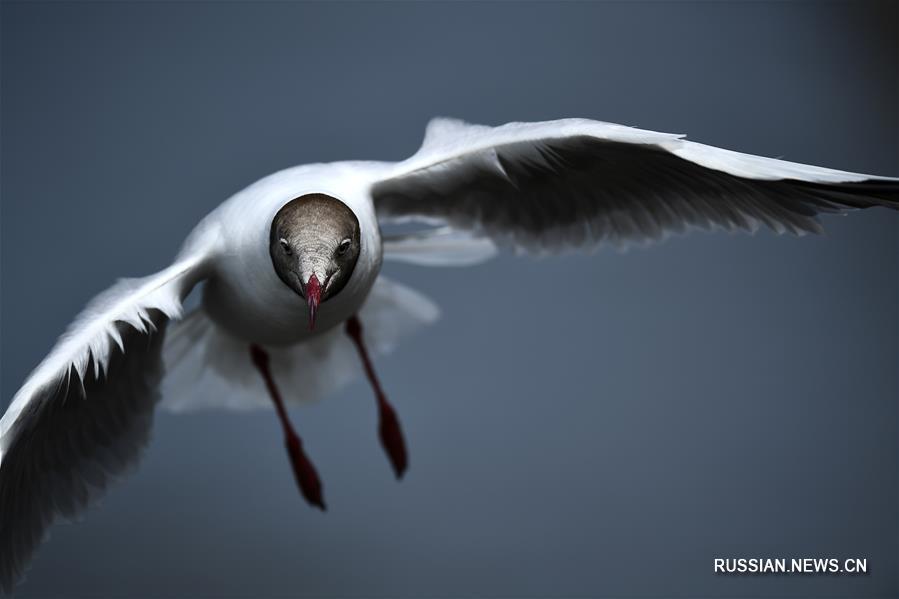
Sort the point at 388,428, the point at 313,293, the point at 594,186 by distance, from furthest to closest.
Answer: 1. the point at 388,428
2. the point at 594,186
3. the point at 313,293

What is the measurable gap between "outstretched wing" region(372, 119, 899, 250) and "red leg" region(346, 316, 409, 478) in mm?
344

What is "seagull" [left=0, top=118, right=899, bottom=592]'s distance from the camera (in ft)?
4.83


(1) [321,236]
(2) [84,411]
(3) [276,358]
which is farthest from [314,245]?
(3) [276,358]

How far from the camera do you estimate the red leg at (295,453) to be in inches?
86.1

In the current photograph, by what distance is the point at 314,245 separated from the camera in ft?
5.07

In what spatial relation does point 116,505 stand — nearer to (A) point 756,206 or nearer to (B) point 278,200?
(B) point 278,200

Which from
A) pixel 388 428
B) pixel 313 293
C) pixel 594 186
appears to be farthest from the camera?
pixel 388 428

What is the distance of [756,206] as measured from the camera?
5.57ft

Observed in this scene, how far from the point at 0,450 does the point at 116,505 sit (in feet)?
3.29

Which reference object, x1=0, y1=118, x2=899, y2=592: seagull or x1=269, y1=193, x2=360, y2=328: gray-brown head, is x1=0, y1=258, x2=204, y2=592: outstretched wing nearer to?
x1=0, y1=118, x2=899, y2=592: seagull

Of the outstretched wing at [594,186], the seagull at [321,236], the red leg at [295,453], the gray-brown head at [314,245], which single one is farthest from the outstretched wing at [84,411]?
the outstretched wing at [594,186]

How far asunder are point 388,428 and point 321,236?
2.85 ft

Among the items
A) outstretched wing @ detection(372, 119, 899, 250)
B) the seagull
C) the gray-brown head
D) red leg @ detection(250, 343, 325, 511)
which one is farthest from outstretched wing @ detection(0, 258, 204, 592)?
outstretched wing @ detection(372, 119, 899, 250)

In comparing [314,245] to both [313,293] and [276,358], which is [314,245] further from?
[276,358]
